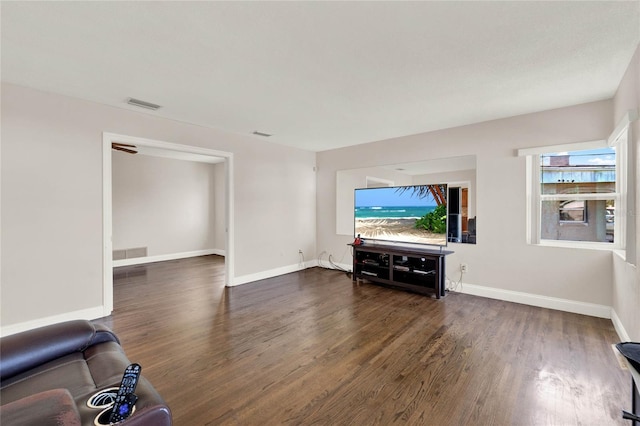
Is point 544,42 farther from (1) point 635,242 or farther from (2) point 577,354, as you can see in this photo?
(2) point 577,354

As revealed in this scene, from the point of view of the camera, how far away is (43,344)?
1.33 m

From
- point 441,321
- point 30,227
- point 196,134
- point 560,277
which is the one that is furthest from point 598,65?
point 30,227

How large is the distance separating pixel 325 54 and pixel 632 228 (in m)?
2.73

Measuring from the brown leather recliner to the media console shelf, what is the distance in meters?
3.48

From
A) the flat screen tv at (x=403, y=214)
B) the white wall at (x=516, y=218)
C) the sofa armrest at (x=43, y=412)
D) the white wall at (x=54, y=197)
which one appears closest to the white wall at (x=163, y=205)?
the white wall at (x=54, y=197)

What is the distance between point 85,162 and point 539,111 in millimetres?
5284

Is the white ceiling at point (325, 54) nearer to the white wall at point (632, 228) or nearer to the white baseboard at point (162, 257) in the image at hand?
the white wall at point (632, 228)

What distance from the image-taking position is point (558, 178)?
3.49m

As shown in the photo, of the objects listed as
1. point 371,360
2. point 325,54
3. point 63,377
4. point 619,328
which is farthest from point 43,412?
point 619,328

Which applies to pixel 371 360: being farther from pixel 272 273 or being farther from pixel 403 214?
pixel 272 273

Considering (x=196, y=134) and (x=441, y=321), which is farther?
(x=196, y=134)

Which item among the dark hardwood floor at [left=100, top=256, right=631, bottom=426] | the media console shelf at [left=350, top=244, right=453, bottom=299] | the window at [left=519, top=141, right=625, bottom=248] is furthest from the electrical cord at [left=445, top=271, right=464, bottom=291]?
the window at [left=519, top=141, right=625, bottom=248]

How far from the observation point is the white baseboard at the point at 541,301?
3143 mm

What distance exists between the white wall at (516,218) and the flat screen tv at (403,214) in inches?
18.0
